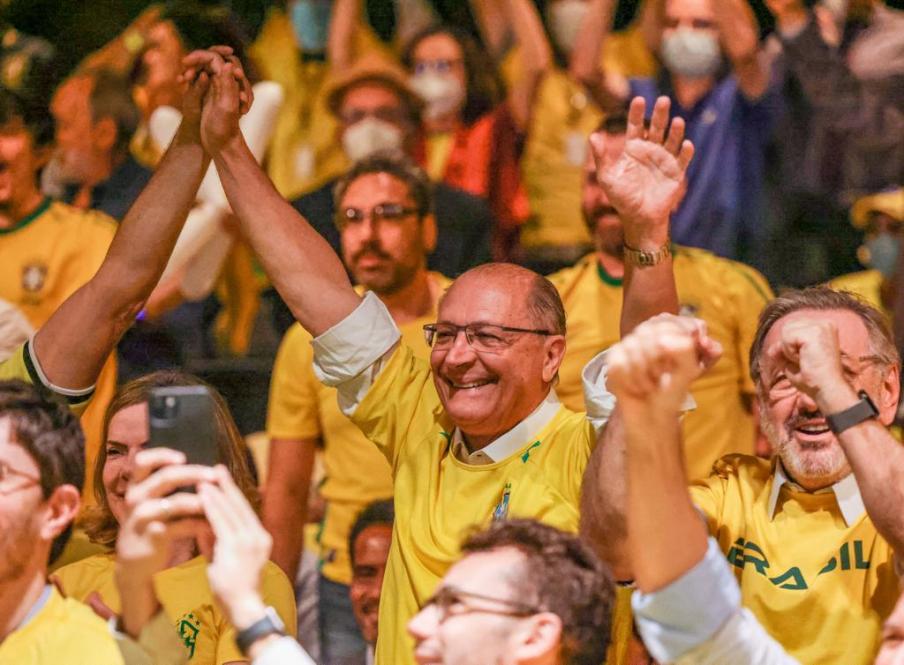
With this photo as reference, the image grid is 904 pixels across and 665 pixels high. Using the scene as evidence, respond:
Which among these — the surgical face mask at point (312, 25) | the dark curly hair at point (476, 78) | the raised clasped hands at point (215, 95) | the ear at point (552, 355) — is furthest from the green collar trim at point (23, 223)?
the ear at point (552, 355)

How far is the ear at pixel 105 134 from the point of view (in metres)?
6.13

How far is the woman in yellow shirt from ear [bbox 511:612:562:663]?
765 millimetres

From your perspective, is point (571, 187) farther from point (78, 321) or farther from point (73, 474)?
point (73, 474)

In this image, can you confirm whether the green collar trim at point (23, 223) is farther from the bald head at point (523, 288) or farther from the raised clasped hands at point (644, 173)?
the raised clasped hands at point (644, 173)

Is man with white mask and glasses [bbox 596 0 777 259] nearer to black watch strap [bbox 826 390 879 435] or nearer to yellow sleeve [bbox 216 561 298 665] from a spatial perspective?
yellow sleeve [bbox 216 561 298 665]

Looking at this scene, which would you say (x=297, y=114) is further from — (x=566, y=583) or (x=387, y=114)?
(x=566, y=583)

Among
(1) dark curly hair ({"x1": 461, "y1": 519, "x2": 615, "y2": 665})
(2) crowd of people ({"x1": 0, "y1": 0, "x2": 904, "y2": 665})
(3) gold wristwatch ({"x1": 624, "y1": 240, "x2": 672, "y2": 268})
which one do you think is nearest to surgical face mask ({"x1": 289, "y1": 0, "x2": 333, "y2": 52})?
(2) crowd of people ({"x1": 0, "y1": 0, "x2": 904, "y2": 665})

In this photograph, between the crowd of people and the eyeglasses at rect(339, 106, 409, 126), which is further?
the eyeglasses at rect(339, 106, 409, 126)

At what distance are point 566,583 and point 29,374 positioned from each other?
4.39 feet

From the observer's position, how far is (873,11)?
19.6ft

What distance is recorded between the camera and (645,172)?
10.7 ft

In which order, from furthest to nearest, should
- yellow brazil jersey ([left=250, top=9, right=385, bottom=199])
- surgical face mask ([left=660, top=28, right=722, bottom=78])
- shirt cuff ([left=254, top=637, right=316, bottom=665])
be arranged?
yellow brazil jersey ([left=250, top=9, right=385, bottom=199]) → surgical face mask ([left=660, top=28, right=722, bottom=78]) → shirt cuff ([left=254, top=637, right=316, bottom=665])

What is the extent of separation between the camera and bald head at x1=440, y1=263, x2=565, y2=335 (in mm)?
3379

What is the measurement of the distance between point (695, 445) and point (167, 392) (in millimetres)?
2151
